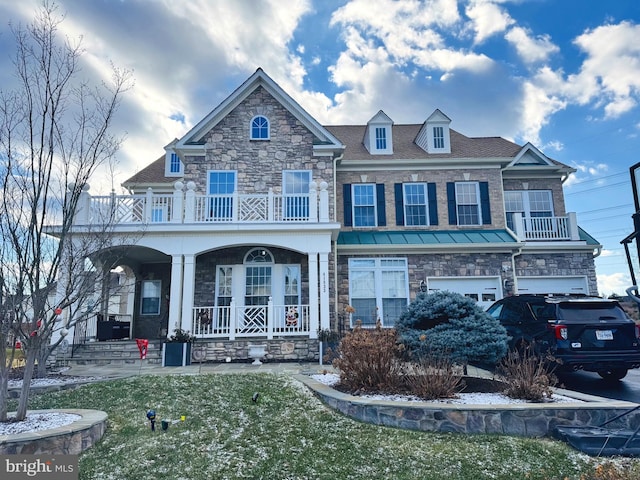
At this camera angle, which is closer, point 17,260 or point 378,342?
point 17,260

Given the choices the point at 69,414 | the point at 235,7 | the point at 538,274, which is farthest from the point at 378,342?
the point at 538,274

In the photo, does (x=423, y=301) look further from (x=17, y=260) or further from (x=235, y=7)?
(x=235, y=7)

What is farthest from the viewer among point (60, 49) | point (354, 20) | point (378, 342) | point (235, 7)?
point (354, 20)

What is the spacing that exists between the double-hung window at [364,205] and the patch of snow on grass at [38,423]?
11.1m

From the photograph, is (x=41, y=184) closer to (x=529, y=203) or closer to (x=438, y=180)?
(x=438, y=180)

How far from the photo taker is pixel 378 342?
5.95 metres

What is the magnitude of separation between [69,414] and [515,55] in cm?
1503

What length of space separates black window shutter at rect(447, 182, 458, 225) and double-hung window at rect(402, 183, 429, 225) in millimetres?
848

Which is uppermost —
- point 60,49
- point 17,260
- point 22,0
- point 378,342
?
point 22,0

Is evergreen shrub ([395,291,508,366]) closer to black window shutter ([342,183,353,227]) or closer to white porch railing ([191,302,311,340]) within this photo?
white porch railing ([191,302,311,340])

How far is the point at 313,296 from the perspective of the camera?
36.6 feet

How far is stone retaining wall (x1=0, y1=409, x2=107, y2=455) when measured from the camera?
157 inches

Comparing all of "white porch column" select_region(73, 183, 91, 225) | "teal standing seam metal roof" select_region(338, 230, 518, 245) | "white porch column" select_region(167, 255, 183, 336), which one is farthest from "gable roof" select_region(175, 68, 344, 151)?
"white porch column" select_region(167, 255, 183, 336)

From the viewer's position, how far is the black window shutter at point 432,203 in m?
14.7
